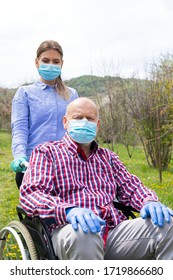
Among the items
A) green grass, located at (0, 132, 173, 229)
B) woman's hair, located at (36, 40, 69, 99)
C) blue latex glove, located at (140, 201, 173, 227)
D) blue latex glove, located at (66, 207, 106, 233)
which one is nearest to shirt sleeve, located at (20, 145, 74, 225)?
blue latex glove, located at (66, 207, 106, 233)

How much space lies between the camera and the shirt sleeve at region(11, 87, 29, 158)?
3.06m

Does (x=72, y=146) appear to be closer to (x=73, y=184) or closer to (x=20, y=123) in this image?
(x=73, y=184)

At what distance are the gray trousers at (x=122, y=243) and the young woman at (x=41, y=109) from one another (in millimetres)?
970

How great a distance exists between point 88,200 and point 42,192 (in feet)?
0.96

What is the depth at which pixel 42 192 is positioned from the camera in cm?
243

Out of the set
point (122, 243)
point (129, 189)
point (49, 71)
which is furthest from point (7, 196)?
point (122, 243)

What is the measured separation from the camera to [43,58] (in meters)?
3.21

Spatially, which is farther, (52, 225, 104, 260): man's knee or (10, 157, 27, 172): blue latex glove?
(10, 157, 27, 172): blue latex glove

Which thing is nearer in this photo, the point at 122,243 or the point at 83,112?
the point at 122,243

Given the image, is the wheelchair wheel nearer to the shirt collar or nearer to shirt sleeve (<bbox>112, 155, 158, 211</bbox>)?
the shirt collar

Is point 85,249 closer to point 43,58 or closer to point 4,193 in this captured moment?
point 43,58

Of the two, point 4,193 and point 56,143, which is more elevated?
point 56,143
